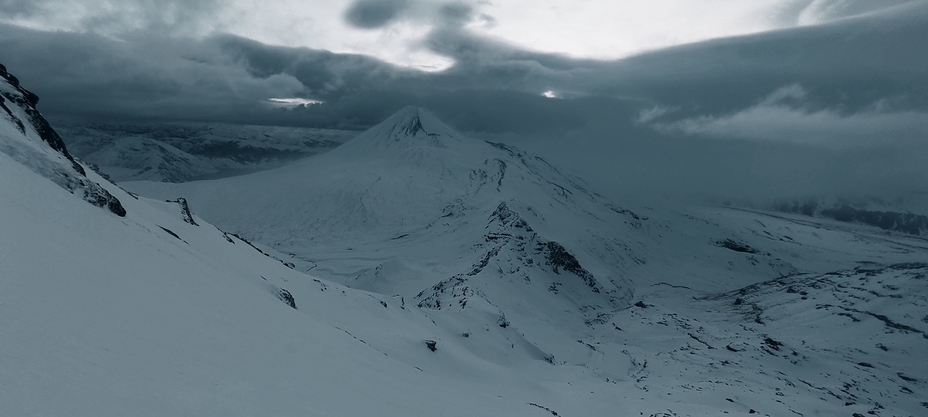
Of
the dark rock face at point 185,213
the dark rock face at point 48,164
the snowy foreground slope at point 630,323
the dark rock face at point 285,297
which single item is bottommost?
the snowy foreground slope at point 630,323

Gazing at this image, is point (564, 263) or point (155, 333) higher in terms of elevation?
point (155, 333)

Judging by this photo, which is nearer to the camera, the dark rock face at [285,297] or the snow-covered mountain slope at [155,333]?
the snow-covered mountain slope at [155,333]

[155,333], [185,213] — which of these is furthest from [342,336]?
[185,213]

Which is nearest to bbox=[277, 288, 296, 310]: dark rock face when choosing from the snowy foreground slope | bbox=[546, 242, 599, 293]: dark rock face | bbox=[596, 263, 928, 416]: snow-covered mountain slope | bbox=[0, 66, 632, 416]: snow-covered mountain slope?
bbox=[0, 66, 632, 416]: snow-covered mountain slope

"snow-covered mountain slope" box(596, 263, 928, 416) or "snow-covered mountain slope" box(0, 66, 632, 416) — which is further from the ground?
"snow-covered mountain slope" box(0, 66, 632, 416)

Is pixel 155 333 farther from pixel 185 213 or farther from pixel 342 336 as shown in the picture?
pixel 185 213

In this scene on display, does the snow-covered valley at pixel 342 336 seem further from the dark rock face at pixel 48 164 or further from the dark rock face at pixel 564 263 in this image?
the dark rock face at pixel 564 263

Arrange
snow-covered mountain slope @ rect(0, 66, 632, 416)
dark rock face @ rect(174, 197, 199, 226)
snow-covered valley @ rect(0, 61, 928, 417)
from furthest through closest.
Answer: dark rock face @ rect(174, 197, 199, 226)
snow-covered valley @ rect(0, 61, 928, 417)
snow-covered mountain slope @ rect(0, 66, 632, 416)

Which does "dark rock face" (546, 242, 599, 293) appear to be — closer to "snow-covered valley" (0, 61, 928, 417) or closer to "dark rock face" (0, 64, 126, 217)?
"snow-covered valley" (0, 61, 928, 417)

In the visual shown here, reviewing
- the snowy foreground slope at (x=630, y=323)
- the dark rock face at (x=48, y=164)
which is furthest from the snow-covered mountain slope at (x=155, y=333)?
the snowy foreground slope at (x=630, y=323)
